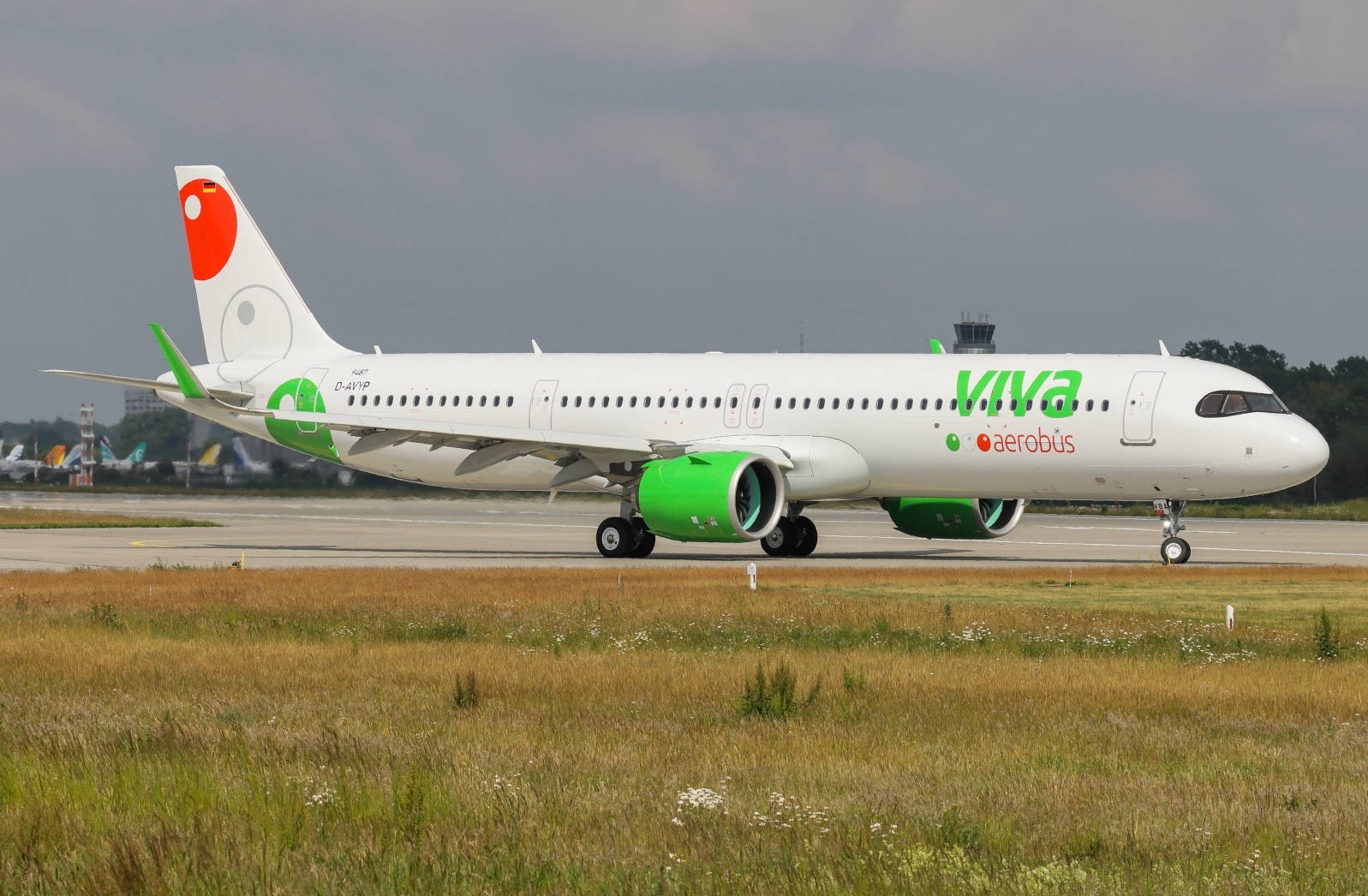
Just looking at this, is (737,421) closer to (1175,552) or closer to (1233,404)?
(1175,552)

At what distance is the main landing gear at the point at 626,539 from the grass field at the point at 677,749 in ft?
42.6

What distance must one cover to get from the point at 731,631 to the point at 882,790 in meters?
8.75

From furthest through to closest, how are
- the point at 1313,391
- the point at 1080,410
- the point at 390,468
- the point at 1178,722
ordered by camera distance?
the point at 1313,391 → the point at 390,468 → the point at 1080,410 → the point at 1178,722

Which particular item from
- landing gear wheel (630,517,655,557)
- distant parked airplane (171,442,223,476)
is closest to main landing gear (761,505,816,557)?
landing gear wheel (630,517,655,557)

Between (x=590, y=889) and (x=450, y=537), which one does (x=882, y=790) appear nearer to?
(x=590, y=889)

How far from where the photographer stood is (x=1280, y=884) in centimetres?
748

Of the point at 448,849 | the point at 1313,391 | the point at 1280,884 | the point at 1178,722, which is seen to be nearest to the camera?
the point at 1280,884

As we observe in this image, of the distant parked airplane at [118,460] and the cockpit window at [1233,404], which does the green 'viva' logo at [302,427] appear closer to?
the cockpit window at [1233,404]

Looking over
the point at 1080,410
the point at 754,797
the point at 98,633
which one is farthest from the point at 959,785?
the point at 1080,410

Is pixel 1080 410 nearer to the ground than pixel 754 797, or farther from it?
farther from it

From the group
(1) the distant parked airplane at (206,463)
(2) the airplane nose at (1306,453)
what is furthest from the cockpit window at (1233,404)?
(1) the distant parked airplane at (206,463)

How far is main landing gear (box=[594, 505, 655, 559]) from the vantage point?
3438 cm

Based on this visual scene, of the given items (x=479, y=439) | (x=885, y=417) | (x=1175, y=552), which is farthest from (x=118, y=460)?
(x=1175, y=552)

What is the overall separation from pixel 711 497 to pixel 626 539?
392 centimetres
